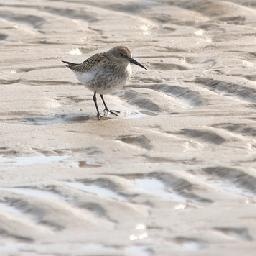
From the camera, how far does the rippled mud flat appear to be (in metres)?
7.02

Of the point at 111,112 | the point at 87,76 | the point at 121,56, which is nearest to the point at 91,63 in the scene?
the point at 87,76

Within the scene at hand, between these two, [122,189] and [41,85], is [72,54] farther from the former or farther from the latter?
[122,189]

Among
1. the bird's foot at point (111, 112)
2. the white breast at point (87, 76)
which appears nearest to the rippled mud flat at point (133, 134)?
the bird's foot at point (111, 112)

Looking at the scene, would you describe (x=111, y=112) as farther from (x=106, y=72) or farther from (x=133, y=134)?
(x=133, y=134)

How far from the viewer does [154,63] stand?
485 inches

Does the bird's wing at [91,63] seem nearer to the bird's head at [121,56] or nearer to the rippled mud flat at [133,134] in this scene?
the bird's head at [121,56]

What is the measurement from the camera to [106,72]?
11.0m

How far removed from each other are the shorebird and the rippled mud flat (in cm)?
23

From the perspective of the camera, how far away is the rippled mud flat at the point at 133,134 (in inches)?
276

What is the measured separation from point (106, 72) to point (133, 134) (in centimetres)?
148

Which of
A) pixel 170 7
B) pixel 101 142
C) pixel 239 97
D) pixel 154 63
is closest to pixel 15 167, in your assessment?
pixel 101 142

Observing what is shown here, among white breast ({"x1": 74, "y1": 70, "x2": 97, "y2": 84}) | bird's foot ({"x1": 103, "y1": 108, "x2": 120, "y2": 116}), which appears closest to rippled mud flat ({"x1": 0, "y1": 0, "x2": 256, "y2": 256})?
bird's foot ({"x1": 103, "y1": 108, "x2": 120, "y2": 116})

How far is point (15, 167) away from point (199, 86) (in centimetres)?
309

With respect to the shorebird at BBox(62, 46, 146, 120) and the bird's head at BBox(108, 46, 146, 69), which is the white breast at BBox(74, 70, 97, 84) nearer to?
the shorebird at BBox(62, 46, 146, 120)
